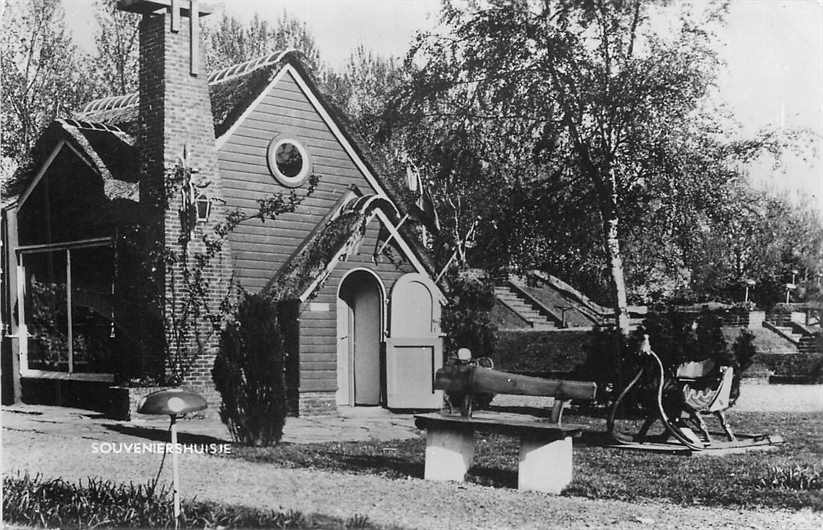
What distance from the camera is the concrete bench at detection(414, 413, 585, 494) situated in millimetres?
9195

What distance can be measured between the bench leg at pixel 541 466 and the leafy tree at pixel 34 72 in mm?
7575

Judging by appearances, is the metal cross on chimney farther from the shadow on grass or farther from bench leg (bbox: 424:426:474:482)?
bench leg (bbox: 424:426:474:482)

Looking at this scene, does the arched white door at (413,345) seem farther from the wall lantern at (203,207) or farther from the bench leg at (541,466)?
the bench leg at (541,466)

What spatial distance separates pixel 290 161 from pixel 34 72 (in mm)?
4301

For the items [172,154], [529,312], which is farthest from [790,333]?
[172,154]

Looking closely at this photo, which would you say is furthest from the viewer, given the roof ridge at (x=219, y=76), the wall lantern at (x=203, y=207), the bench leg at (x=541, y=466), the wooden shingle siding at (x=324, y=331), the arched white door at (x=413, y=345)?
the arched white door at (x=413, y=345)

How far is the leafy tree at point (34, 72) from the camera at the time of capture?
12.9 meters

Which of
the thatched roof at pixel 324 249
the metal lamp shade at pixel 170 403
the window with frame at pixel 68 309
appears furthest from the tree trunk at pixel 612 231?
the window with frame at pixel 68 309

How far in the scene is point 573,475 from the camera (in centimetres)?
988

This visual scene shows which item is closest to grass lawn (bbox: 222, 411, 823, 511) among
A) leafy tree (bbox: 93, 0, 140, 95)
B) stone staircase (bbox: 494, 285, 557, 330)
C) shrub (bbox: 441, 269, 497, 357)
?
shrub (bbox: 441, 269, 497, 357)

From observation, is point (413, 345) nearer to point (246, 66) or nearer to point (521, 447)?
point (246, 66)

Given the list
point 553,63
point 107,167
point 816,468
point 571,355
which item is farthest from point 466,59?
point 571,355

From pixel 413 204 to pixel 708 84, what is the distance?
5.51 metres

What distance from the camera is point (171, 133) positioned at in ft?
45.1
